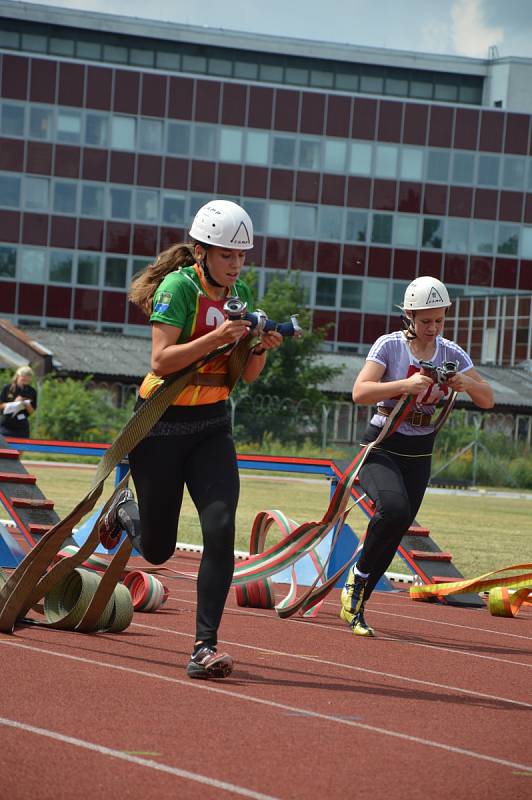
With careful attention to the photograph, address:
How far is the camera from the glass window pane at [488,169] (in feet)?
194

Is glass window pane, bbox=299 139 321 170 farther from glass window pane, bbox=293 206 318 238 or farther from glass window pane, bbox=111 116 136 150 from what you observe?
glass window pane, bbox=111 116 136 150

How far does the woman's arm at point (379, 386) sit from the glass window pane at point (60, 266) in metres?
49.6

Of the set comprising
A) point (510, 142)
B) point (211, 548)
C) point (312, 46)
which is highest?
point (312, 46)

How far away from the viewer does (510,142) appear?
59.3 meters

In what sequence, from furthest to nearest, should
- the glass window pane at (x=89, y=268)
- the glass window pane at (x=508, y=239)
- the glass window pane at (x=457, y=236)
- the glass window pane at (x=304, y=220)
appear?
the glass window pane at (x=508, y=239) < the glass window pane at (x=457, y=236) < the glass window pane at (x=304, y=220) < the glass window pane at (x=89, y=268)

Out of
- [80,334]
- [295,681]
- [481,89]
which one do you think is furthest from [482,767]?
[481,89]

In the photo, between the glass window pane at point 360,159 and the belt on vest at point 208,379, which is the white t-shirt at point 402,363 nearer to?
the belt on vest at point 208,379

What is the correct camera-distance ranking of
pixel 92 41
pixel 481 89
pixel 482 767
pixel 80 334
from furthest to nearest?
pixel 481 89, pixel 92 41, pixel 80 334, pixel 482 767

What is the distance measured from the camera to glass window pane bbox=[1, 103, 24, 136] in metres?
Result: 55.9

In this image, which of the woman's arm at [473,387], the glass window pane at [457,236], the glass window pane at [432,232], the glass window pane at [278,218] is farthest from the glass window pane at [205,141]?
the woman's arm at [473,387]

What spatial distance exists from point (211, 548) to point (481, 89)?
215ft

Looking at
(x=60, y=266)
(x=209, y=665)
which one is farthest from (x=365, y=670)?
(x=60, y=266)

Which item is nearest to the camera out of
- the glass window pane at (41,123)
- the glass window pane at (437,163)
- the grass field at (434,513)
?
the grass field at (434,513)

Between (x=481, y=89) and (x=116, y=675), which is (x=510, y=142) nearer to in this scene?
(x=481, y=89)
